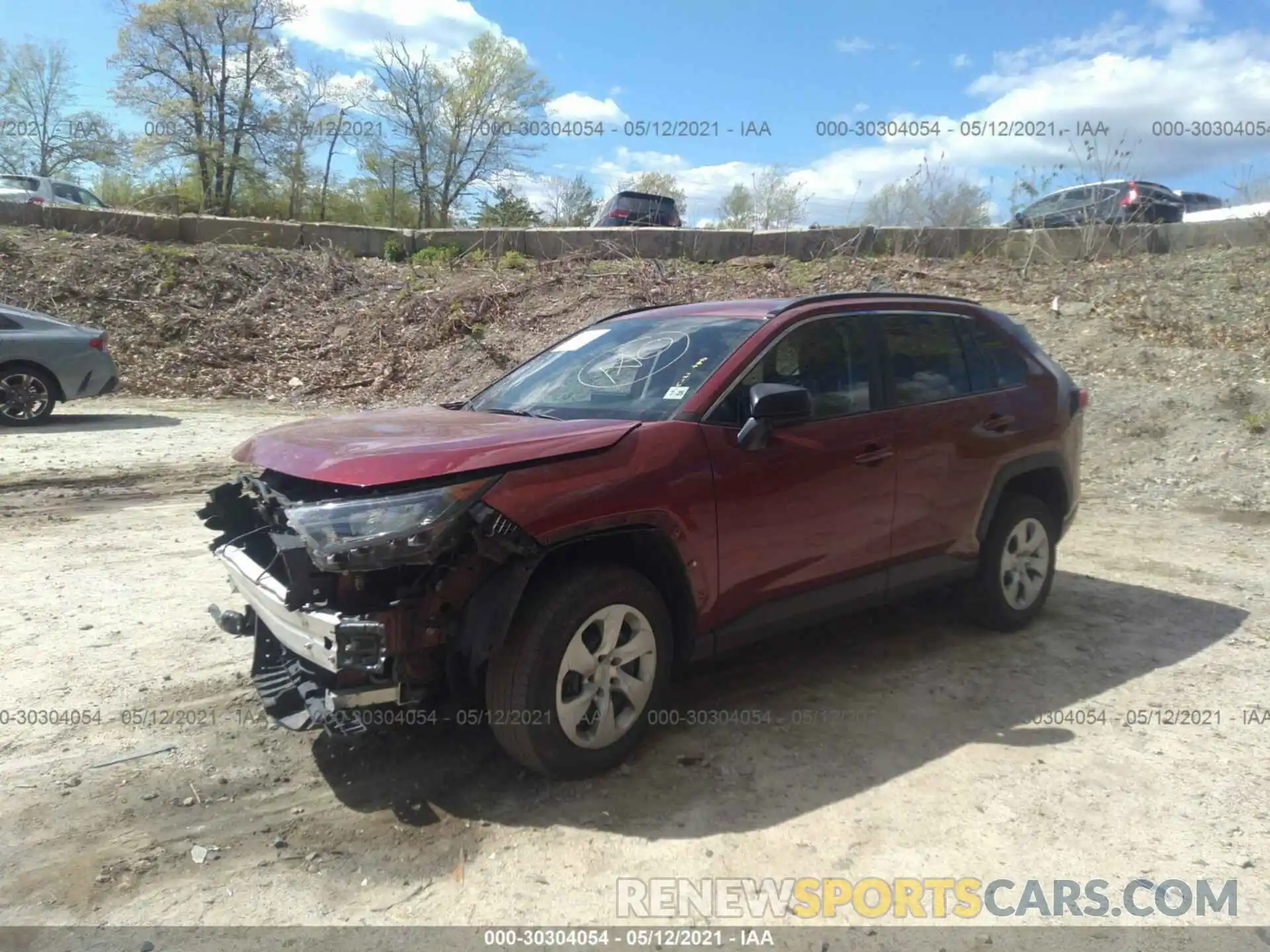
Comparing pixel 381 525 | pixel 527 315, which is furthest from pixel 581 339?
pixel 527 315

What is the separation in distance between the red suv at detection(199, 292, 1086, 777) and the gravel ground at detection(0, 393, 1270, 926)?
29 centimetres

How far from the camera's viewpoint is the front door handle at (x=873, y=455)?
13.7ft

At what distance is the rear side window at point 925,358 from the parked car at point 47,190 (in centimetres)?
2030

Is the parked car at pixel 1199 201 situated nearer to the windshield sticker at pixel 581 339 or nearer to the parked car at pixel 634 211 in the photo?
the parked car at pixel 634 211

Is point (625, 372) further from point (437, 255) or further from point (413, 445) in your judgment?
point (437, 255)

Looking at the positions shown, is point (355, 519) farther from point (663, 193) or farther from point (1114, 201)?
point (663, 193)

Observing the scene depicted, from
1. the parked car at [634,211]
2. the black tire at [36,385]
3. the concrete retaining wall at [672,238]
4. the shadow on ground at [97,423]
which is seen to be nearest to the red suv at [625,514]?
the shadow on ground at [97,423]

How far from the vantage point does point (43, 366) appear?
10914mm

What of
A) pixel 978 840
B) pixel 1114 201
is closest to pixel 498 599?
pixel 978 840

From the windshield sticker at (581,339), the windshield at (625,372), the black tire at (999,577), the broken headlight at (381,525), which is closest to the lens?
the broken headlight at (381,525)

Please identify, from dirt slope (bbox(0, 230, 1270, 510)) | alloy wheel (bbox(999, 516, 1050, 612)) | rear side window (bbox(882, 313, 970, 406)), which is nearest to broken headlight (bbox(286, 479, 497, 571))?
rear side window (bbox(882, 313, 970, 406))

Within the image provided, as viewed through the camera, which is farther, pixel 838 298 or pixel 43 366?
pixel 43 366

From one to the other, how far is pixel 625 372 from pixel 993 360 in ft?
7.24

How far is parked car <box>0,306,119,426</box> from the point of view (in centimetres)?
1072
